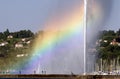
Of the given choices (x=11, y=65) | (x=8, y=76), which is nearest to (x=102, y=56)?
(x=11, y=65)

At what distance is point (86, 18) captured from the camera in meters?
75.1

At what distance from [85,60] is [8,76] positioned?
46.1 meters

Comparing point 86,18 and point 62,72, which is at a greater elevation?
point 86,18

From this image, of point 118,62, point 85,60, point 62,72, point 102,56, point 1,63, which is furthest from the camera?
point 1,63

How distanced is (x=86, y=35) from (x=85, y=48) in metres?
2.12

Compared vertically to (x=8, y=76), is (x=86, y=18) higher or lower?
higher

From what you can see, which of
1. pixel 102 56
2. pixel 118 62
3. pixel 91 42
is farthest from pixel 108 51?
pixel 91 42

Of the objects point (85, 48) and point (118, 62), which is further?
point (118, 62)

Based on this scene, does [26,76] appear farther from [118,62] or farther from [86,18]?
[118,62]

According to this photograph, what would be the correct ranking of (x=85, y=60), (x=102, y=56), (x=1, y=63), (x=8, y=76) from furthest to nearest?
(x=1, y=63) < (x=102, y=56) < (x=8, y=76) < (x=85, y=60)

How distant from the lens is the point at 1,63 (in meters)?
192

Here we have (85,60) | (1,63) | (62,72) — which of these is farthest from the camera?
(1,63)

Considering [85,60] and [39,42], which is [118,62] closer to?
[39,42]

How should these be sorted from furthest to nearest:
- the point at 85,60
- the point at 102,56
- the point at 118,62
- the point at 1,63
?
the point at 1,63
the point at 102,56
the point at 118,62
the point at 85,60
